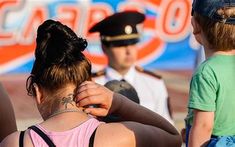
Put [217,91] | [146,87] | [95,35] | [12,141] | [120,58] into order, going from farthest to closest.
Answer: [95,35]
[146,87]
[120,58]
[217,91]
[12,141]

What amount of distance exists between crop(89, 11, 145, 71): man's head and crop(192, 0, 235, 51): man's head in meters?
2.45

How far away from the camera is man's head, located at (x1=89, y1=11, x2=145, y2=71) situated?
479 centimetres

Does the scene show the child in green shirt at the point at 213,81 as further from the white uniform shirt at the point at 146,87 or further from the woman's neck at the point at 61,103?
the white uniform shirt at the point at 146,87

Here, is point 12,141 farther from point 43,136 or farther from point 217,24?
point 217,24

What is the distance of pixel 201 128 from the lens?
2.19m

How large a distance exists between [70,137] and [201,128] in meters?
0.41

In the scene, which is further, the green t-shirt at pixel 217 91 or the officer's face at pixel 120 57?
the officer's face at pixel 120 57

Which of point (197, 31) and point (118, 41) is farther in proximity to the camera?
point (118, 41)

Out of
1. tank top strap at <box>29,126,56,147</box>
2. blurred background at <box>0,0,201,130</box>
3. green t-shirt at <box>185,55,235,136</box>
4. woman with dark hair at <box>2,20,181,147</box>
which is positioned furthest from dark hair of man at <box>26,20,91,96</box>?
blurred background at <box>0,0,201,130</box>

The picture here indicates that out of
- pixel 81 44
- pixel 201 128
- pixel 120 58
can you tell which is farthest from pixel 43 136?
pixel 120 58

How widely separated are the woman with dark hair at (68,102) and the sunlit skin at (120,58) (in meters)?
2.51

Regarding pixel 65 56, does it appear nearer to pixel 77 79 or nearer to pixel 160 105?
pixel 77 79

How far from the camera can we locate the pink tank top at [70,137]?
6.93 feet

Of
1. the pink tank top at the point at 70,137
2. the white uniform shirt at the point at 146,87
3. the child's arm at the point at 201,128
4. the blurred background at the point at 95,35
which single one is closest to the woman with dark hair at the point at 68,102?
the pink tank top at the point at 70,137
